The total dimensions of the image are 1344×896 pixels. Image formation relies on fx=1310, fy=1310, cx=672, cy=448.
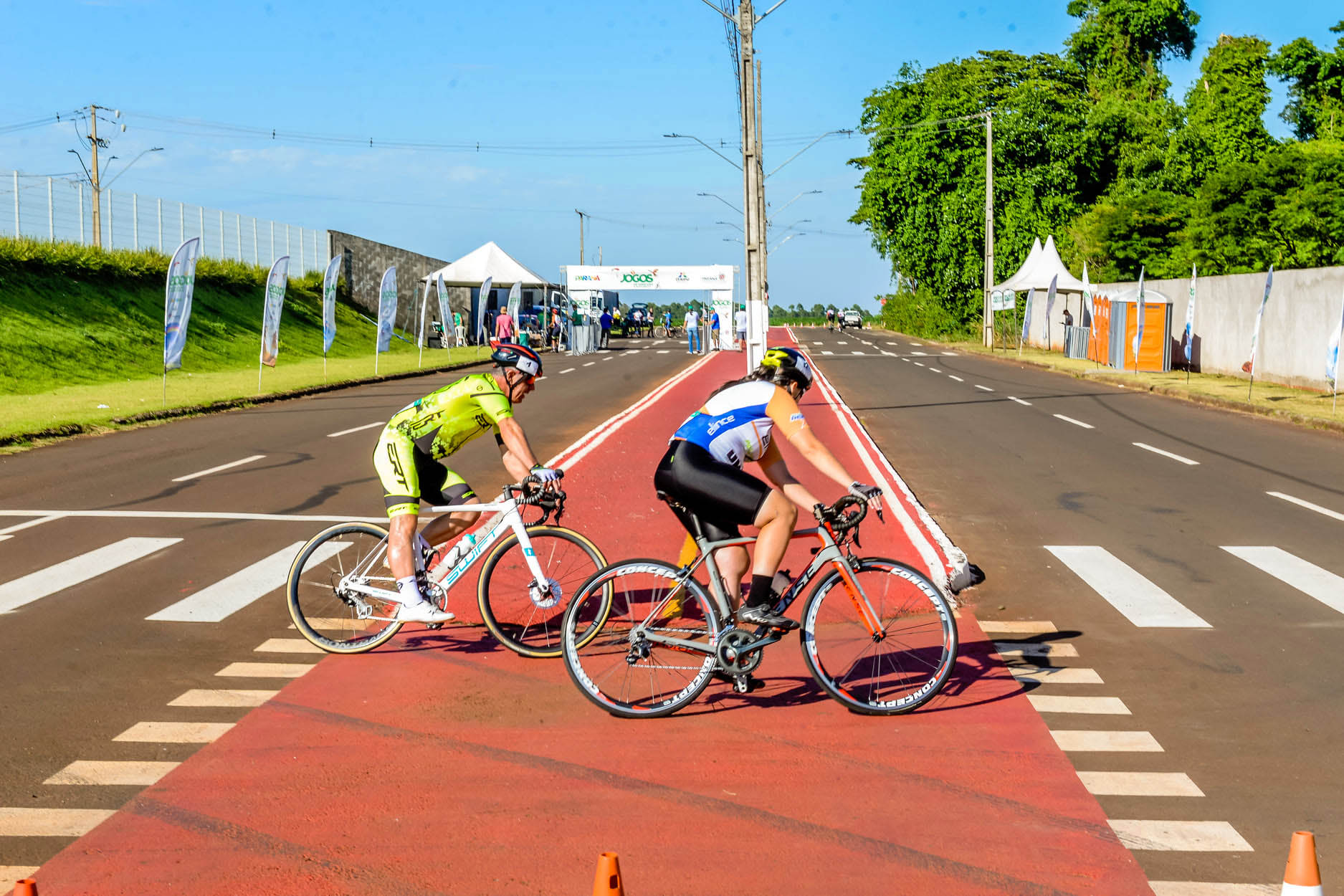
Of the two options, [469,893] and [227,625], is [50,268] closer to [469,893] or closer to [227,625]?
[227,625]

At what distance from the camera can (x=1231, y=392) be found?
2684 centimetres

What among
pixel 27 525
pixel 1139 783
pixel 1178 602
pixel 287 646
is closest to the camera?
pixel 1139 783

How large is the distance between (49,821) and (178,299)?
810 inches

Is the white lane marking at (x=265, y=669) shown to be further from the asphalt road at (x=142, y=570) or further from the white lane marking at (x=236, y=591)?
the white lane marking at (x=236, y=591)

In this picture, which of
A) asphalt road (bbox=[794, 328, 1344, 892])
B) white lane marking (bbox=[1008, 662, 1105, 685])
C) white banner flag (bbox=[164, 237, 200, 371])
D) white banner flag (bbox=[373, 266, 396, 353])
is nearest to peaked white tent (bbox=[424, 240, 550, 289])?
white banner flag (bbox=[373, 266, 396, 353])

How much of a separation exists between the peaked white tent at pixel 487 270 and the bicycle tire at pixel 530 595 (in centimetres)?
4305

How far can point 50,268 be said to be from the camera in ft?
118

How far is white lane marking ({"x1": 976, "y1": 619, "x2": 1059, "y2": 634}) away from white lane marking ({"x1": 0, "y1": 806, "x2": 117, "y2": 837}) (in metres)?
4.80

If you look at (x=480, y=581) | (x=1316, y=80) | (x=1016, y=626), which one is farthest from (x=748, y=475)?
(x=1316, y=80)

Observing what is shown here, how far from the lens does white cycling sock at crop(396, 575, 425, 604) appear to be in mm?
6898

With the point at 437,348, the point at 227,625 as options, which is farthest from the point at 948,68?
the point at 227,625

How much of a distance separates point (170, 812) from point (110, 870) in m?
0.49

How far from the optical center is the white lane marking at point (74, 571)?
8.52 m

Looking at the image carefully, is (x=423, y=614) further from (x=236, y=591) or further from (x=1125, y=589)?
(x=1125, y=589)
